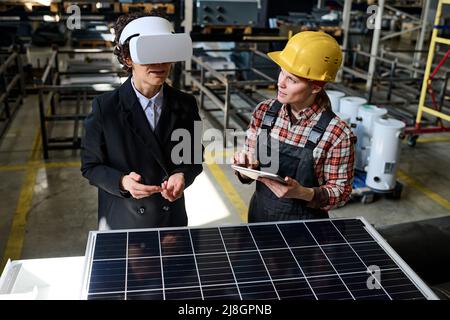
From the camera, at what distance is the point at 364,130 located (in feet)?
18.8

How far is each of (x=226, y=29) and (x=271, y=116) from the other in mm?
7554

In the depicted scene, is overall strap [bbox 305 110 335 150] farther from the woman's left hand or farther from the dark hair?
the dark hair

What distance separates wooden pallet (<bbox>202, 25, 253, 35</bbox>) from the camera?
9406 mm

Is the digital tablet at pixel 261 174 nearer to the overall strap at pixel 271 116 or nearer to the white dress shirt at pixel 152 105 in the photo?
the overall strap at pixel 271 116

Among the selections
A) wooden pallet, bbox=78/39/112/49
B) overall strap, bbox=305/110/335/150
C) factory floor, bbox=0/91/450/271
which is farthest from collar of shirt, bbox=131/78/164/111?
wooden pallet, bbox=78/39/112/49

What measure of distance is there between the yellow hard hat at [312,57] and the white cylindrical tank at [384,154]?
328 cm

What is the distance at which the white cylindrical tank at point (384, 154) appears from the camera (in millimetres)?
5312

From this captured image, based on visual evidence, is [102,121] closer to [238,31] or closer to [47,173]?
[47,173]

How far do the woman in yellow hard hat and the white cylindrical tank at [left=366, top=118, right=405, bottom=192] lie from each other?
3226 millimetres

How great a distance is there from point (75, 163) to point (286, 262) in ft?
16.5

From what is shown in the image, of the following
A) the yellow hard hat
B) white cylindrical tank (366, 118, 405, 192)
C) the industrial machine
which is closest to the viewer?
the yellow hard hat

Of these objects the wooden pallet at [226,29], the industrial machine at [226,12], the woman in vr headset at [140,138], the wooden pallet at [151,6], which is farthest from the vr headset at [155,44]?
the wooden pallet at [226,29]

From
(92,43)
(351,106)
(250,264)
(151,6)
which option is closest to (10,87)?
(92,43)

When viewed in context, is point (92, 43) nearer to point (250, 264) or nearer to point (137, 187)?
point (137, 187)
